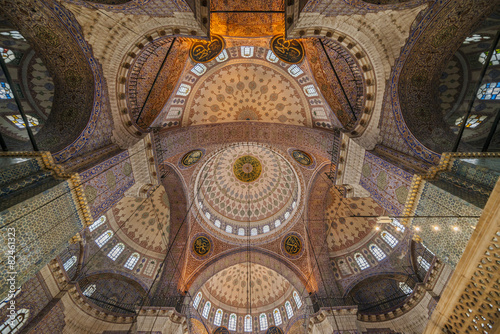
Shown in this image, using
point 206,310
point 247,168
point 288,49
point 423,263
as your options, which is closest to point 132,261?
point 206,310

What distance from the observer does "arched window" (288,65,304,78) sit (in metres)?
8.89

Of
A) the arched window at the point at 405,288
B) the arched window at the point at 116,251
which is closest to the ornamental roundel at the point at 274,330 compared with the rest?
the arched window at the point at 405,288

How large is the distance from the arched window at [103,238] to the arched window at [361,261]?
14.8 metres

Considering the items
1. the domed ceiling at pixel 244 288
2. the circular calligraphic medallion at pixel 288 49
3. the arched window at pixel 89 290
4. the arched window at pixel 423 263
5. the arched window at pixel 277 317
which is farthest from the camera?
the domed ceiling at pixel 244 288

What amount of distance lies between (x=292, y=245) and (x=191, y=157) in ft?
28.9

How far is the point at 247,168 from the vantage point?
51.3ft

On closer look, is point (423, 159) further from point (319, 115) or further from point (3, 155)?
point (3, 155)

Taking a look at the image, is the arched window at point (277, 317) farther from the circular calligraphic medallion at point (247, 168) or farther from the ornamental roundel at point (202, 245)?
the circular calligraphic medallion at point (247, 168)

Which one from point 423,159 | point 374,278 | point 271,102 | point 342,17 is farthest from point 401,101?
point 374,278

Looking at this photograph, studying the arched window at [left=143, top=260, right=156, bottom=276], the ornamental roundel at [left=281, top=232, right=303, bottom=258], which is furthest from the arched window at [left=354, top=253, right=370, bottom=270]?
the arched window at [left=143, top=260, right=156, bottom=276]

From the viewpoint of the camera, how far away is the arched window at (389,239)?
36.4ft

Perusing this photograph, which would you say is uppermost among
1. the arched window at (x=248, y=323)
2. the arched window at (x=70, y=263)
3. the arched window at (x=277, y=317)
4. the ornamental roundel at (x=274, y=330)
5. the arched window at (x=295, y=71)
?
the arched window at (x=295, y=71)

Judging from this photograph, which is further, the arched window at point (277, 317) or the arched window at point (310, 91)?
the arched window at point (277, 317)

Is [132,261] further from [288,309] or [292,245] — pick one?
[288,309]
